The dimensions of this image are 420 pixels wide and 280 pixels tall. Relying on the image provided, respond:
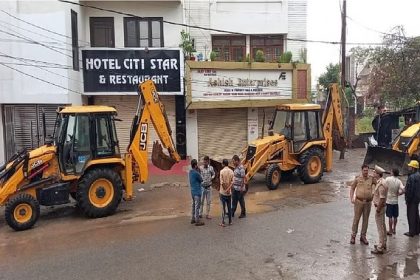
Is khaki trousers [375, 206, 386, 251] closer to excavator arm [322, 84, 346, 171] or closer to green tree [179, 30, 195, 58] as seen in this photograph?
excavator arm [322, 84, 346, 171]

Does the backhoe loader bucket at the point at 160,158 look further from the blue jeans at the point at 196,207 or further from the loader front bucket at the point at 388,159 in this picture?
the loader front bucket at the point at 388,159

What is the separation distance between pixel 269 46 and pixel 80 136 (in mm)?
12708

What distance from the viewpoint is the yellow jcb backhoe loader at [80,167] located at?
11.2 metres

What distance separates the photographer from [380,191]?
8891mm

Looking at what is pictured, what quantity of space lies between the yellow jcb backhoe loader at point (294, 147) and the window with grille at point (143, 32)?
7324mm

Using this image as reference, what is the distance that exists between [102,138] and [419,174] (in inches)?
302

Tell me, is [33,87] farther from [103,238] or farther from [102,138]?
[103,238]

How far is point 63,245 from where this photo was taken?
965 cm

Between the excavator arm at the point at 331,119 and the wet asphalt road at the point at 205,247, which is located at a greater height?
the excavator arm at the point at 331,119

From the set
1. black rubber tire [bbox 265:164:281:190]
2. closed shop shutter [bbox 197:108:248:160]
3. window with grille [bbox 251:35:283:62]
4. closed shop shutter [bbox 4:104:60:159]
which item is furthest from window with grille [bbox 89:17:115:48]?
black rubber tire [bbox 265:164:281:190]

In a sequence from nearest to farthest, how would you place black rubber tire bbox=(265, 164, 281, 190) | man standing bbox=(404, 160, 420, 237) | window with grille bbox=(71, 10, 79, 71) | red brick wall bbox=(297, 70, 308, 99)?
man standing bbox=(404, 160, 420, 237)
black rubber tire bbox=(265, 164, 281, 190)
window with grille bbox=(71, 10, 79, 71)
red brick wall bbox=(297, 70, 308, 99)

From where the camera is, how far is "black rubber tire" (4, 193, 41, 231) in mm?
10695

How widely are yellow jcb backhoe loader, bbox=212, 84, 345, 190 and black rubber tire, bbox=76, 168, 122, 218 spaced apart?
4.41m

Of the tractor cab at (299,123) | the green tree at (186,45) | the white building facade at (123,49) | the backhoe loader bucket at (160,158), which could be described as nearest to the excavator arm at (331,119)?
the tractor cab at (299,123)
